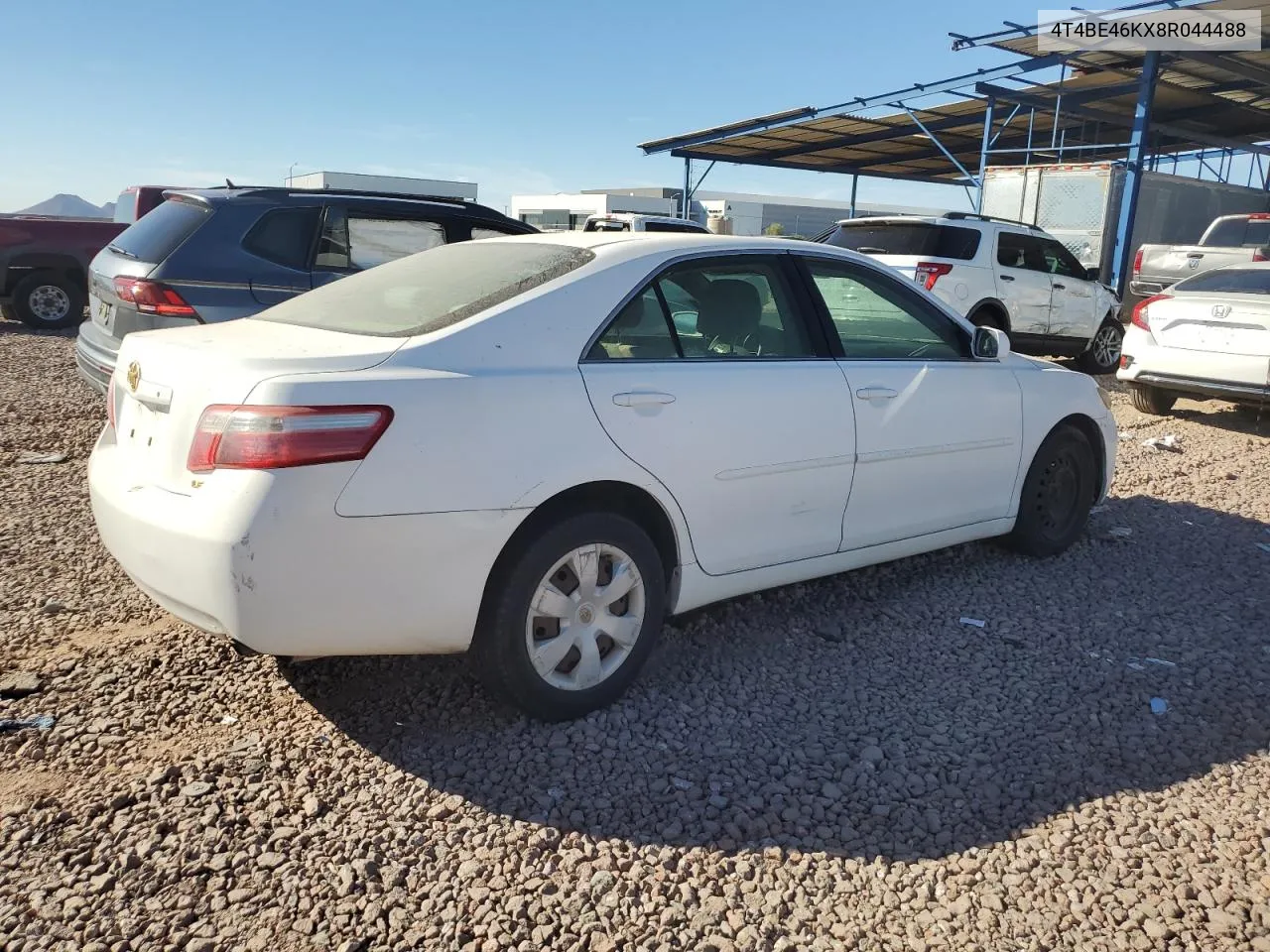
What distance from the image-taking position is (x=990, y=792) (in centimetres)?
299

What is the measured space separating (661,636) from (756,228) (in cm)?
4437

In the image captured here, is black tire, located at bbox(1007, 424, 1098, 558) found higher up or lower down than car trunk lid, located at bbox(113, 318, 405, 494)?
lower down

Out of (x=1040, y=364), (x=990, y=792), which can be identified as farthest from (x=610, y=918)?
(x=1040, y=364)

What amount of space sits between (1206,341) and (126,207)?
13.2 m

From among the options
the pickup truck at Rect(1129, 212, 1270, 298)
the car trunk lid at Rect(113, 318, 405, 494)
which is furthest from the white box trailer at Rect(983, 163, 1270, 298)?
the car trunk lid at Rect(113, 318, 405, 494)

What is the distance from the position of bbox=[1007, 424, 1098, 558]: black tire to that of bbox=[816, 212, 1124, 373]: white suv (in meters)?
5.15

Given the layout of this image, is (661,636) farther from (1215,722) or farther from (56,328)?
(56,328)

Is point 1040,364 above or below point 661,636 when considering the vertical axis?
above

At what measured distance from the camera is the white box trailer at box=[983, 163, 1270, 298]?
1543cm

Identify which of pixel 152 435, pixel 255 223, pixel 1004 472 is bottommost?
pixel 1004 472

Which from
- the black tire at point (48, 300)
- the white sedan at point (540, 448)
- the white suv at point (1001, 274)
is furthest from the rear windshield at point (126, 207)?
the white sedan at point (540, 448)

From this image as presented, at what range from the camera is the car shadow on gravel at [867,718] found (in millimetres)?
2871

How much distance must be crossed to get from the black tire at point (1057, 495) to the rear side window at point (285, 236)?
15.5ft

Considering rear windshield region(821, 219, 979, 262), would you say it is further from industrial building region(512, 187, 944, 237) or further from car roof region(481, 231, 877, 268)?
industrial building region(512, 187, 944, 237)
